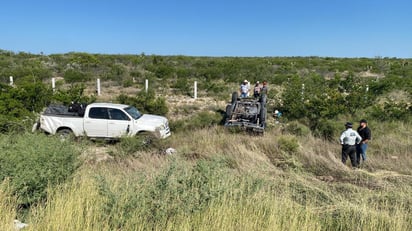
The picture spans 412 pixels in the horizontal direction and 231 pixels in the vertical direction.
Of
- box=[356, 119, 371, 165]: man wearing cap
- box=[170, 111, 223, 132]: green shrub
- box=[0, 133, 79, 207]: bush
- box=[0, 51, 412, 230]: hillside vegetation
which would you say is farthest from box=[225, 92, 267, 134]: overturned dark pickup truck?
box=[0, 133, 79, 207]: bush

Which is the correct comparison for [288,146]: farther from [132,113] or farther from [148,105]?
[148,105]

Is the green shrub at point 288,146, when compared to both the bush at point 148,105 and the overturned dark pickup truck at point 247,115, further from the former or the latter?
the bush at point 148,105

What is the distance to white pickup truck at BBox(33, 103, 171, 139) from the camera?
1130 cm

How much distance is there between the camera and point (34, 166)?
14.3ft

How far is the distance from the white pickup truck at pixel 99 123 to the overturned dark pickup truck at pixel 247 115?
9.02 feet

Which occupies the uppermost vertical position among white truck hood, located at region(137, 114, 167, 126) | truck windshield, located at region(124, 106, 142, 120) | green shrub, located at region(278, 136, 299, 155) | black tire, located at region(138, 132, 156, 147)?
truck windshield, located at region(124, 106, 142, 120)

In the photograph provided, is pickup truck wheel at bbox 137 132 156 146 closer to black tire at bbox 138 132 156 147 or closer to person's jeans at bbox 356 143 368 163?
black tire at bbox 138 132 156 147

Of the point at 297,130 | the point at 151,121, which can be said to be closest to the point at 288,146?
the point at 297,130

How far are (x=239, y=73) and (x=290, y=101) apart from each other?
17319 millimetres

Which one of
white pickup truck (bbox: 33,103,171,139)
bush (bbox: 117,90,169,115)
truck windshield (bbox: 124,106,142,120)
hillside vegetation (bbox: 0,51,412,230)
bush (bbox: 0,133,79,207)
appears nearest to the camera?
hillside vegetation (bbox: 0,51,412,230)

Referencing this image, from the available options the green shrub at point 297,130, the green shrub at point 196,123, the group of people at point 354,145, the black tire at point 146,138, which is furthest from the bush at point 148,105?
the group of people at point 354,145

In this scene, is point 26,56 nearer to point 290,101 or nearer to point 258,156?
point 290,101

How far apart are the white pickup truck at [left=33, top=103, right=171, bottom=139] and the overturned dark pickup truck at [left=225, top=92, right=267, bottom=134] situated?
2.75 meters

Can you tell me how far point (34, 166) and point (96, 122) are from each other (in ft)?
23.7
